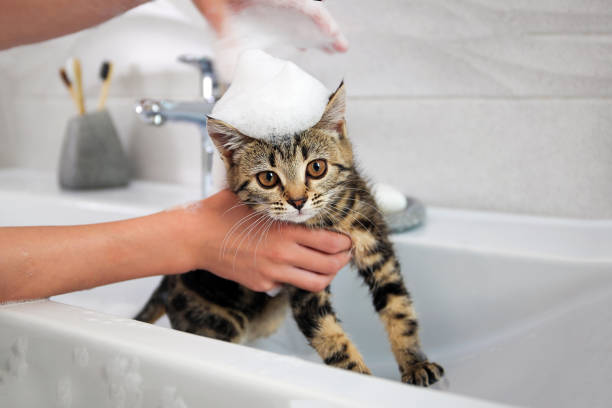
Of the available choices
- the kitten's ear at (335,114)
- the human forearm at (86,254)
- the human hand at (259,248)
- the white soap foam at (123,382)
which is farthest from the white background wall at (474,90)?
the white soap foam at (123,382)

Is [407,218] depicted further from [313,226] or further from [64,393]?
[64,393]

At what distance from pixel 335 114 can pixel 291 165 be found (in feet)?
0.28

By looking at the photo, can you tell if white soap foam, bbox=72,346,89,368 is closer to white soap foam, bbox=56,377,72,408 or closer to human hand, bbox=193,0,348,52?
white soap foam, bbox=56,377,72,408

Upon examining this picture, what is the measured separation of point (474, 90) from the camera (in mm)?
921

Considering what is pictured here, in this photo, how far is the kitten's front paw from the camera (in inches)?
22.8

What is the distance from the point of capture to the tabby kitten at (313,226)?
0.58 meters

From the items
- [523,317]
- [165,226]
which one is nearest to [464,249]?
[523,317]

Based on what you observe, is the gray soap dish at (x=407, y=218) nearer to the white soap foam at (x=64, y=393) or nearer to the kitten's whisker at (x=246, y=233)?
the kitten's whisker at (x=246, y=233)

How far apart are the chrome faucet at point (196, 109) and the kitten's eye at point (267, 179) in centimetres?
23

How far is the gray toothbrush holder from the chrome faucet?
34 centimetres

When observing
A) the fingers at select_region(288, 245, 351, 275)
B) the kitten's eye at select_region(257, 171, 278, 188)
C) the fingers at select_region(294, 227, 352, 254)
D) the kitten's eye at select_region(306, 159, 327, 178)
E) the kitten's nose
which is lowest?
the fingers at select_region(288, 245, 351, 275)

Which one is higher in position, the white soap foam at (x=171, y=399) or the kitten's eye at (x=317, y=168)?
the kitten's eye at (x=317, y=168)

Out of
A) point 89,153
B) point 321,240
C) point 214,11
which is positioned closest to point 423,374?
point 321,240

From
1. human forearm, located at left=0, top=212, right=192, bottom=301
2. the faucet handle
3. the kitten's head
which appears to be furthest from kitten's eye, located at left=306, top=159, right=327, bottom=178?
the faucet handle
